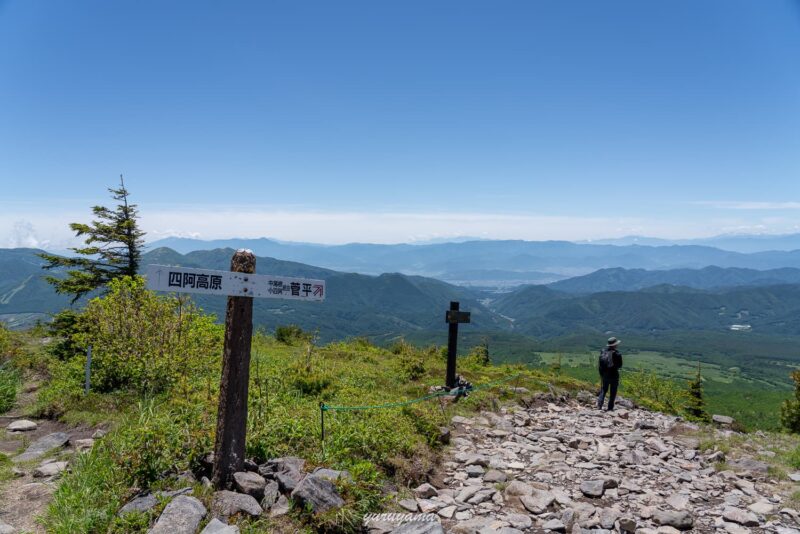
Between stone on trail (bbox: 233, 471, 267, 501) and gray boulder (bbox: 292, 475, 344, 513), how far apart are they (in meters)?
0.49

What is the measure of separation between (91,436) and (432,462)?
6445 millimetres

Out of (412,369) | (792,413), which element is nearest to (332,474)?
(412,369)

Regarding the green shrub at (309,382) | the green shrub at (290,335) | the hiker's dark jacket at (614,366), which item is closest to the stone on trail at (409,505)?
the green shrub at (309,382)

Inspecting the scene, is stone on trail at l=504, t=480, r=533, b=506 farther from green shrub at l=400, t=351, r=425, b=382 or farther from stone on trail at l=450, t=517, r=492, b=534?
green shrub at l=400, t=351, r=425, b=382

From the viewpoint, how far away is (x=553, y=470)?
852 centimetres

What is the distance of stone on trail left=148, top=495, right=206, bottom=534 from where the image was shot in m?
4.90

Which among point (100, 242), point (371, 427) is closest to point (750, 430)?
point (371, 427)

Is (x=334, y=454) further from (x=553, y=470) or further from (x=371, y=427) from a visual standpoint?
(x=553, y=470)

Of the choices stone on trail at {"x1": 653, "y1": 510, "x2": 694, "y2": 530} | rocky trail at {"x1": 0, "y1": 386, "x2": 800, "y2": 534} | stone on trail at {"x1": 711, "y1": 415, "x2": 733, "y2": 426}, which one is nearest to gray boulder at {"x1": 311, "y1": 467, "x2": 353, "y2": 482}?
rocky trail at {"x1": 0, "y1": 386, "x2": 800, "y2": 534}

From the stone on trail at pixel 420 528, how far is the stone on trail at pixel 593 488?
10.6 ft

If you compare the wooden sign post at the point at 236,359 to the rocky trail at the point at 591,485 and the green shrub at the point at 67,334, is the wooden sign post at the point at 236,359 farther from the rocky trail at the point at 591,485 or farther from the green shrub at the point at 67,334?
the green shrub at the point at 67,334

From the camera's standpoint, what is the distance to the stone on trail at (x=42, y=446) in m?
7.31

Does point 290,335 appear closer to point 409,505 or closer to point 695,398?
point 409,505

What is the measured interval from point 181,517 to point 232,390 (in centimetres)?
151
